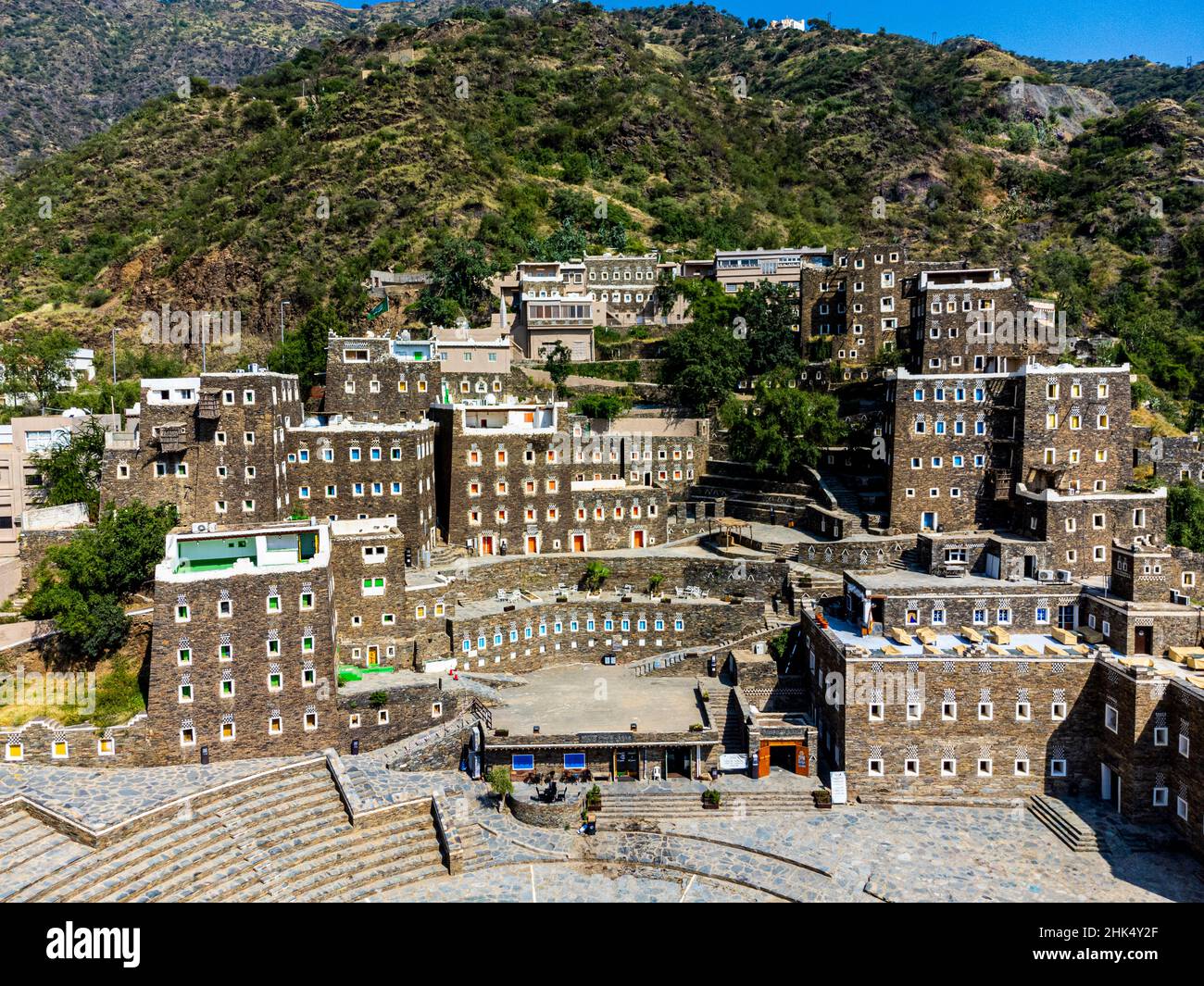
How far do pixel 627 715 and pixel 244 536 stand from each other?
19.5 meters

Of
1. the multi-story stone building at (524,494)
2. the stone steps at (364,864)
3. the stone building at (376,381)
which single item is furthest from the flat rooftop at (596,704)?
the stone building at (376,381)

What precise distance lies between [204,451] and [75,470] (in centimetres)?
894

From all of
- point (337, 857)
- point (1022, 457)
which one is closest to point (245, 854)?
point (337, 857)

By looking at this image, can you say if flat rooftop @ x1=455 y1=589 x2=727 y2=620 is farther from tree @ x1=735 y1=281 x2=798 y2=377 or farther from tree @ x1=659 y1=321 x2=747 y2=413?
tree @ x1=735 y1=281 x2=798 y2=377

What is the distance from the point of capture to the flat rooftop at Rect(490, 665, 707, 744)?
141ft

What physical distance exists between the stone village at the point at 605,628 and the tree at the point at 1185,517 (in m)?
3.84

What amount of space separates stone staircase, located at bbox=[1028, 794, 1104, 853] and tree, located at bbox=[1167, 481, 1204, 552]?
22055 mm

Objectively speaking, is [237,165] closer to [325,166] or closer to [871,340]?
[325,166]

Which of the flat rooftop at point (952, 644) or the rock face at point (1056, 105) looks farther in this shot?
the rock face at point (1056, 105)

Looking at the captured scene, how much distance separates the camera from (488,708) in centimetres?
4431

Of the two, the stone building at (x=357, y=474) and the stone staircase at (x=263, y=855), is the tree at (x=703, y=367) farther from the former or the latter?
the stone staircase at (x=263, y=855)

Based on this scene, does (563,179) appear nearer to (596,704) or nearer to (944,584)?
(944,584)

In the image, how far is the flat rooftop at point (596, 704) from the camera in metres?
42.9
